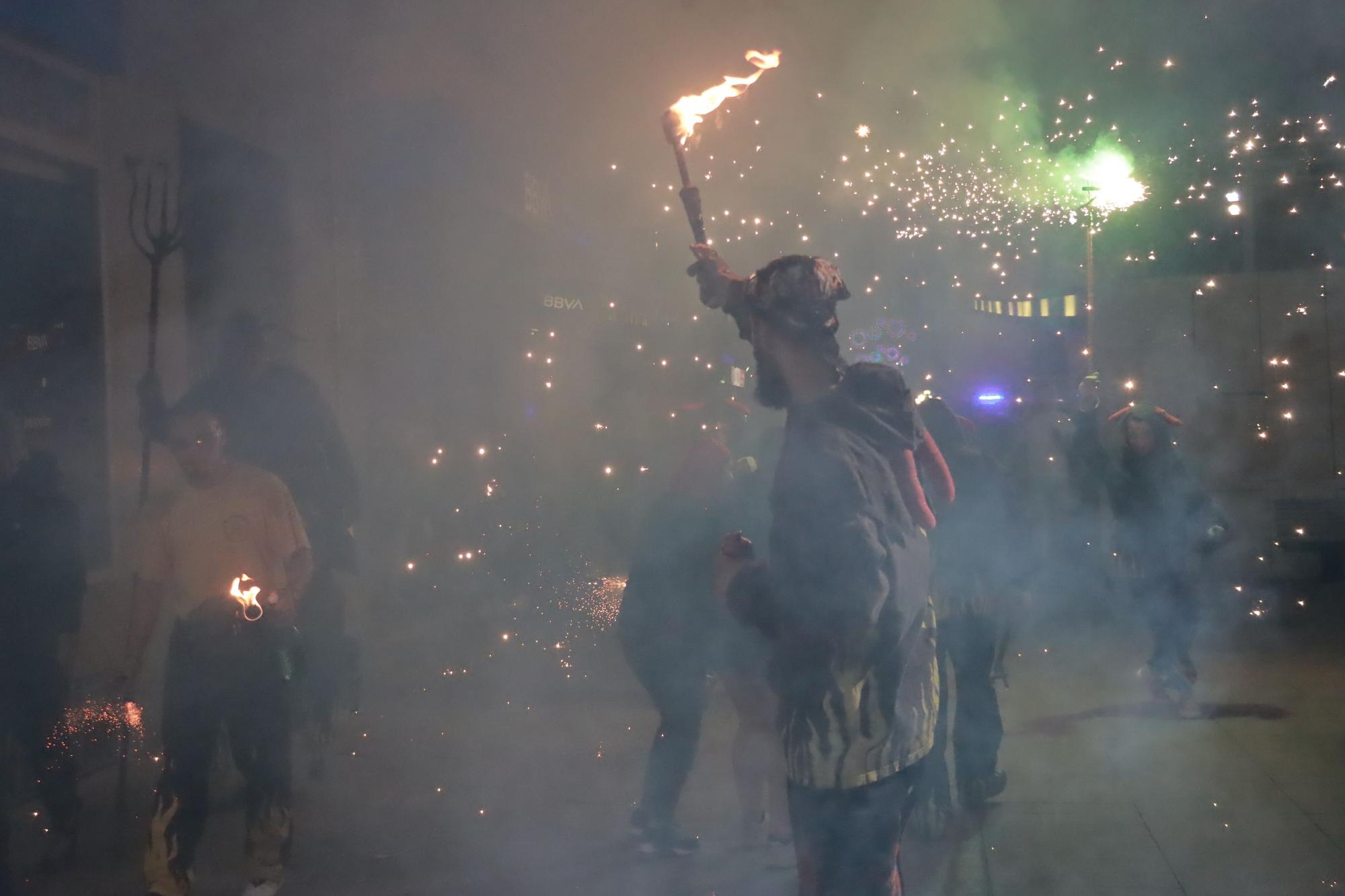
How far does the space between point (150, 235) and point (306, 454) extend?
1252 millimetres

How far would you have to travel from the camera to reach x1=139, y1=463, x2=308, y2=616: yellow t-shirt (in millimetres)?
3920

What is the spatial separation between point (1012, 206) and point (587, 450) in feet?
23.0

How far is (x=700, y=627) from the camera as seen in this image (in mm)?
4227

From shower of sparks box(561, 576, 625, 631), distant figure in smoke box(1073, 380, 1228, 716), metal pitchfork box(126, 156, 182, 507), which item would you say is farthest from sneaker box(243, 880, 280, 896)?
shower of sparks box(561, 576, 625, 631)

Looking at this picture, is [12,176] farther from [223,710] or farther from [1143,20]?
[1143,20]

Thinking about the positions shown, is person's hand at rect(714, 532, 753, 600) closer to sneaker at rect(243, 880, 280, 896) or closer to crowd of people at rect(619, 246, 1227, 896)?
crowd of people at rect(619, 246, 1227, 896)

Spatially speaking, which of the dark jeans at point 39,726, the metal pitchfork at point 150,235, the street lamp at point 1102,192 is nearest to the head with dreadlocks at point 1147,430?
the street lamp at point 1102,192

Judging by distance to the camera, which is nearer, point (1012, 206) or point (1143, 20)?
point (1143, 20)

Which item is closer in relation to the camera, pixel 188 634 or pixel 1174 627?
pixel 188 634

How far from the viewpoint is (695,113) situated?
3.05 metres

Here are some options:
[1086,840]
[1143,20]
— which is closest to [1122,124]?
[1143,20]

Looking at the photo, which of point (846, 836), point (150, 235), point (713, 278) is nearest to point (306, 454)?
point (150, 235)

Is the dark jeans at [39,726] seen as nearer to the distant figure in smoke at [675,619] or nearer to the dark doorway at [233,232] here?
the distant figure in smoke at [675,619]

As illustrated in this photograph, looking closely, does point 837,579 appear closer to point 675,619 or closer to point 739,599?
point 739,599
